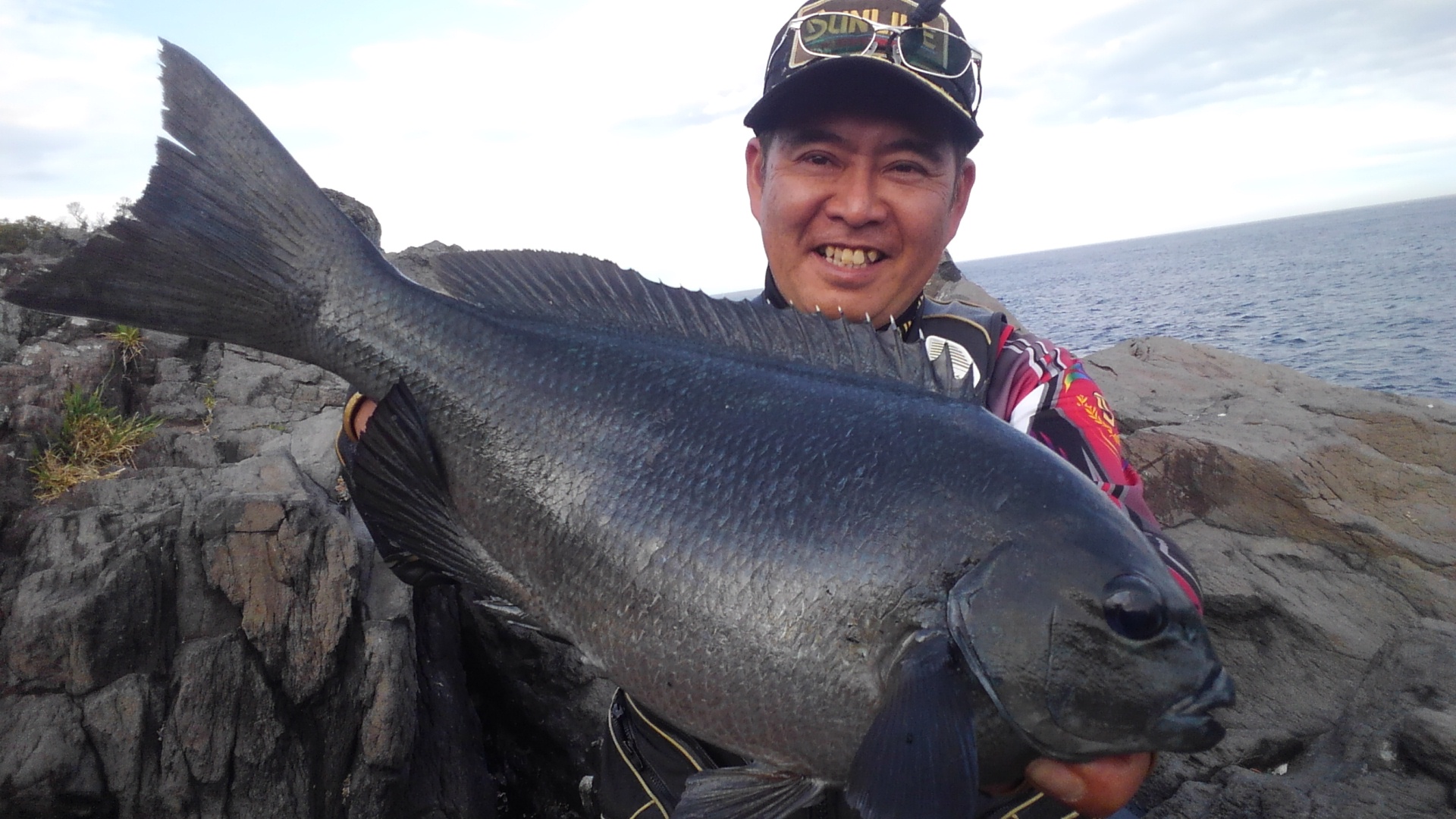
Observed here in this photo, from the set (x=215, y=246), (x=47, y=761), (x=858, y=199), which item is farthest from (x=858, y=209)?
(x=47, y=761)

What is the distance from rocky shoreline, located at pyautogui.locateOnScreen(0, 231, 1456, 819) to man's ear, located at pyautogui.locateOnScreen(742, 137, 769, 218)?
118 inches

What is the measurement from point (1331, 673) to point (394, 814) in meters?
6.20

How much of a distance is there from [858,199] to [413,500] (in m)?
1.61

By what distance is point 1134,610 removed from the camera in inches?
61.1

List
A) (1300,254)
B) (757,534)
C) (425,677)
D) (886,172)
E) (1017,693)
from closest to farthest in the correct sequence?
(1017,693), (757,534), (886,172), (425,677), (1300,254)

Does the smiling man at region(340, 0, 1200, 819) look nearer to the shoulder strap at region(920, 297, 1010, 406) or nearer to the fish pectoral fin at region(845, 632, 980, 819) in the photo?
the shoulder strap at region(920, 297, 1010, 406)

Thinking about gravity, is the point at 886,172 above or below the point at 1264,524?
above

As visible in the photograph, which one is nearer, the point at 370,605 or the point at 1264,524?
the point at 370,605

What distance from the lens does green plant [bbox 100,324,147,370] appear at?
17.3 feet

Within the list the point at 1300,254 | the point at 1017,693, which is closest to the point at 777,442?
the point at 1017,693

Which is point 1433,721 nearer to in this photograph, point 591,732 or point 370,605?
point 591,732

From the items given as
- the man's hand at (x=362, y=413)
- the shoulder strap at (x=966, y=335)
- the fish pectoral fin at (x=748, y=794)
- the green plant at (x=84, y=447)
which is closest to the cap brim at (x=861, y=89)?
the shoulder strap at (x=966, y=335)

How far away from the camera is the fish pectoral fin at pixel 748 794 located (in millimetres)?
1670

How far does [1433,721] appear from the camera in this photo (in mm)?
3953
